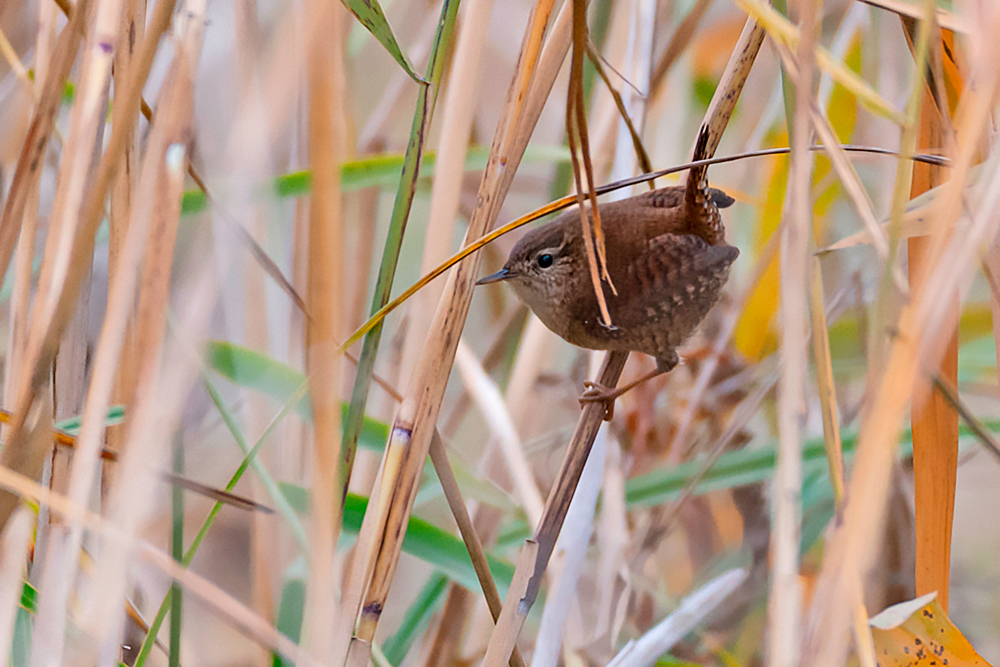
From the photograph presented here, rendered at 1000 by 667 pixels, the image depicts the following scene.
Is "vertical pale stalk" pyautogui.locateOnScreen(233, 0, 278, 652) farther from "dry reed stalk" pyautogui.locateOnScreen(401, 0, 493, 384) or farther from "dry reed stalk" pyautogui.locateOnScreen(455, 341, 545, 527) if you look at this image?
"dry reed stalk" pyautogui.locateOnScreen(455, 341, 545, 527)

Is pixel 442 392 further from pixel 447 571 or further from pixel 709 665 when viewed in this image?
pixel 709 665

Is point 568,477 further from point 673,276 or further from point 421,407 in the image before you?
point 673,276

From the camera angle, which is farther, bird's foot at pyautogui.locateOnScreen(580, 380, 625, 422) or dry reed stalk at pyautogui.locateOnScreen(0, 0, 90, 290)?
bird's foot at pyautogui.locateOnScreen(580, 380, 625, 422)

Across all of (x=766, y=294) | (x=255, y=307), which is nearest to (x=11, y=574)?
(x=255, y=307)

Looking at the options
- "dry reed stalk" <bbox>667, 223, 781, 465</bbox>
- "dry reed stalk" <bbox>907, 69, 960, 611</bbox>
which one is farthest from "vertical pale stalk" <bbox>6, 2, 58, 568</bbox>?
"dry reed stalk" <bbox>667, 223, 781, 465</bbox>

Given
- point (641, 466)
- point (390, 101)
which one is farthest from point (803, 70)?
point (641, 466)

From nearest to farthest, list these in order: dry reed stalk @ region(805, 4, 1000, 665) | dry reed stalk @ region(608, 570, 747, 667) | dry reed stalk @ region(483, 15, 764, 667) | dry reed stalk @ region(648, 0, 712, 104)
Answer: dry reed stalk @ region(805, 4, 1000, 665)
dry reed stalk @ region(483, 15, 764, 667)
dry reed stalk @ region(608, 570, 747, 667)
dry reed stalk @ region(648, 0, 712, 104)

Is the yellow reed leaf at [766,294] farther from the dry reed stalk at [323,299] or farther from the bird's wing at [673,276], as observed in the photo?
the dry reed stalk at [323,299]
